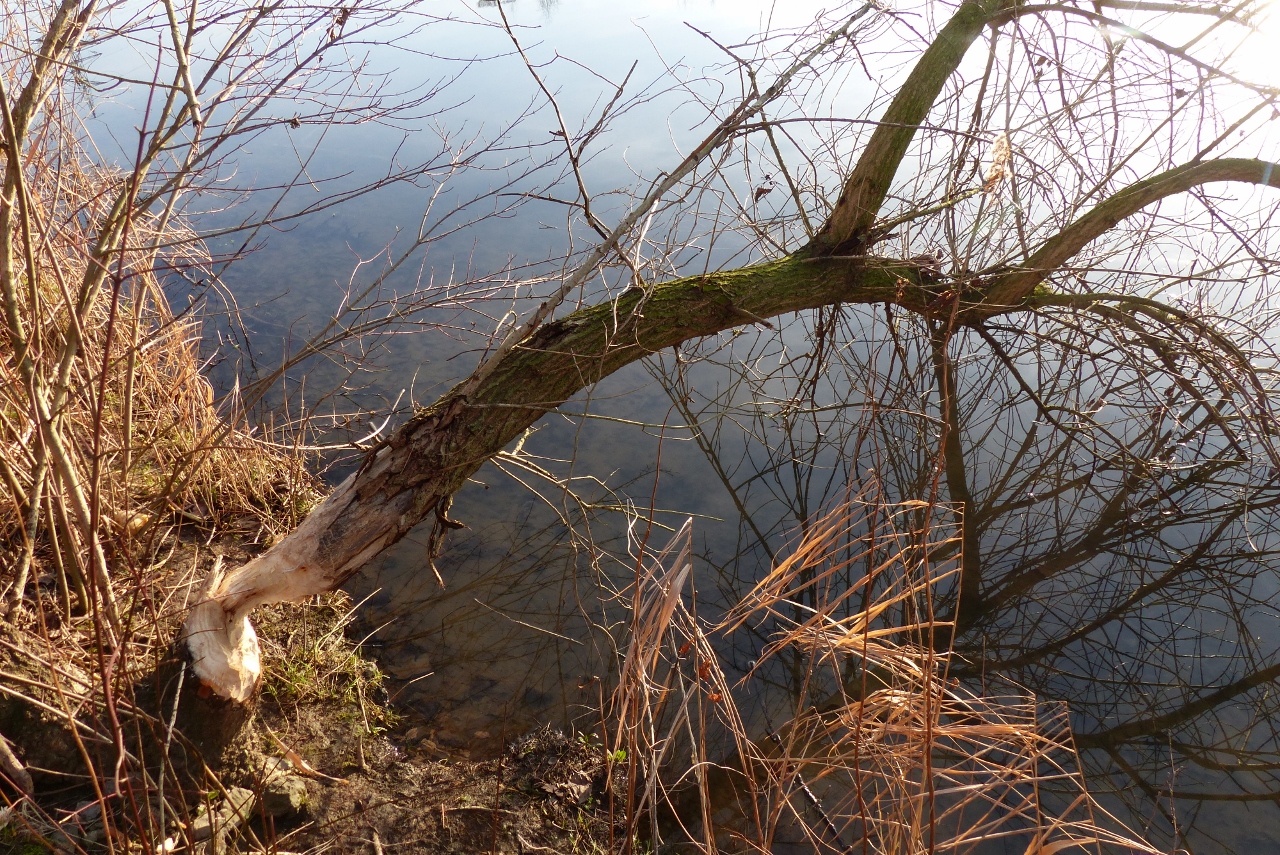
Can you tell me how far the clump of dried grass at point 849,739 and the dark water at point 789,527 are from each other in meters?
0.25

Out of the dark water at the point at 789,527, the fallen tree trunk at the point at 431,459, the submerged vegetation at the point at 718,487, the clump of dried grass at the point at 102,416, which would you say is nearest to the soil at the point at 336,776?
the submerged vegetation at the point at 718,487

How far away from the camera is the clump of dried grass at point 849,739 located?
4.71ft

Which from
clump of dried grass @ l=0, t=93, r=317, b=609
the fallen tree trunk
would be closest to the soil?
the fallen tree trunk

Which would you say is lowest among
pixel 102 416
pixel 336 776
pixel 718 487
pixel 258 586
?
pixel 336 776

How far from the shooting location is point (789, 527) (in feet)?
13.7

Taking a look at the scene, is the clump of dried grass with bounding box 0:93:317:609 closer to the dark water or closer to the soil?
the soil

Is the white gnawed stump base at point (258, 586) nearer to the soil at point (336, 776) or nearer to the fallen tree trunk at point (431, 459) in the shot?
the fallen tree trunk at point (431, 459)

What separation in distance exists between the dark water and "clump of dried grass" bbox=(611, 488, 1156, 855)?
0.83 feet

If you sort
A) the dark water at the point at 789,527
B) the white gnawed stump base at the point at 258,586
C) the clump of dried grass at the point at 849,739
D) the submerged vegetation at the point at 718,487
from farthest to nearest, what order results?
1. the dark water at the point at 789,527
2. the white gnawed stump base at the point at 258,586
3. the submerged vegetation at the point at 718,487
4. the clump of dried grass at the point at 849,739

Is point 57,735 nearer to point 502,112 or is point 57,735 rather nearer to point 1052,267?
point 1052,267

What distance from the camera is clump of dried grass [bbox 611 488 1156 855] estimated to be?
1436mm

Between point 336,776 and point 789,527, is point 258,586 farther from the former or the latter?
point 789,527

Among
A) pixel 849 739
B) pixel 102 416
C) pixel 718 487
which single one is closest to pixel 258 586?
pixel 102 416

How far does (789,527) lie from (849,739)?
2307 millimetres
